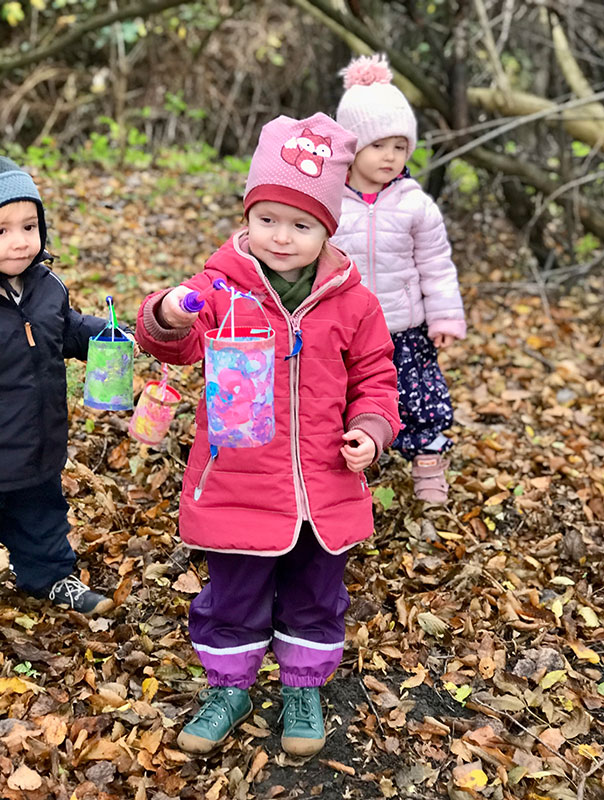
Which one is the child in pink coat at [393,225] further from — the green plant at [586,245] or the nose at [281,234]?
the green plant at [586,245]

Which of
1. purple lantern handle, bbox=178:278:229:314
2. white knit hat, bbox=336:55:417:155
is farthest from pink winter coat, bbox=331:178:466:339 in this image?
purple lantern handle, bbox=178:278:229:314

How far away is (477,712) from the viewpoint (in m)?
3.13

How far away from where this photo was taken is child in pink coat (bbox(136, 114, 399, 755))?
2.49 m

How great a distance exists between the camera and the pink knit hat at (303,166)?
2.48 meters

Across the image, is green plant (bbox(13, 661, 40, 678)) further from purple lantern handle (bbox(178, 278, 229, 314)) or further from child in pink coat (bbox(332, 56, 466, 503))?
child in pink coat (bbox(332, 56, 466, 503))

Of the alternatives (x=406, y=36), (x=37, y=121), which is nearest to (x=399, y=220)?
(x=406, y=36)

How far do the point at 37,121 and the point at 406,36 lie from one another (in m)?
5.31

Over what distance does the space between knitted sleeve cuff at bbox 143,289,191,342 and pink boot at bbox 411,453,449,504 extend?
88.7 inches

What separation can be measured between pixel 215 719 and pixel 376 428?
113cm

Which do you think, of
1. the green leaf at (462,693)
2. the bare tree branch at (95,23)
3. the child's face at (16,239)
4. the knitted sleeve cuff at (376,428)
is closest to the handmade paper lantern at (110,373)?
the child's face at (16,239)

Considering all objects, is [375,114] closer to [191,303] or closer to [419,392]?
[419,392]

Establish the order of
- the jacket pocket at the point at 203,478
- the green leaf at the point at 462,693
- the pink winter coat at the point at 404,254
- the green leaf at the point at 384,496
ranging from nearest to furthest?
the jacket pocket at the point at 203,478 < the green leaf at the point at 462,693 < the pink winter coat at the point at 404,254 < the green leaf at the point at 384,496

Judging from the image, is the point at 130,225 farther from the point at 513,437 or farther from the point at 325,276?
the point at 325,276

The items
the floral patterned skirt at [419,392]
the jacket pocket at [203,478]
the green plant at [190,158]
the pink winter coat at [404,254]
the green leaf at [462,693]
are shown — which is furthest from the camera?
the green plant at [190,158]
